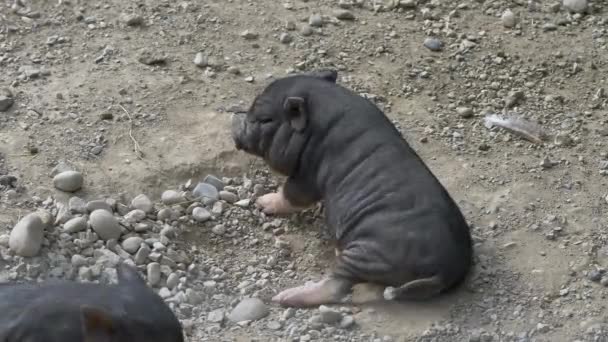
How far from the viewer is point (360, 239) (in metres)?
5.91

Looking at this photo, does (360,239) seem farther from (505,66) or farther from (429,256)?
(505,66)

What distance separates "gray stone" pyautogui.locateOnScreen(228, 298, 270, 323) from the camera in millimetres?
5641

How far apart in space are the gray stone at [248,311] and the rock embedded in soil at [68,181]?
3.75 ft

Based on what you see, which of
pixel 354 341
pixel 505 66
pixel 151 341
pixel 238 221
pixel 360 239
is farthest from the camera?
pixel 505 66

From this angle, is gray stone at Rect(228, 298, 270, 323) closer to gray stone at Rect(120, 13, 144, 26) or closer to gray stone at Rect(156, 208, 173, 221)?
gray stone at Rect(156, 208, 173, 221)

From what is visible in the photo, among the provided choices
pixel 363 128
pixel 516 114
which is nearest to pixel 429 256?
pixel 363 128

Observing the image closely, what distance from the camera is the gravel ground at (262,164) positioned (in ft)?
18.8

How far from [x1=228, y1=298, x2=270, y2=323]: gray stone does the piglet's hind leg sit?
0.12 metres

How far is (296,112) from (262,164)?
0.61 metres

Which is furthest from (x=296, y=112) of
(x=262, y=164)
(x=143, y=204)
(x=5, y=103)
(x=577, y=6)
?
(x=577, y=6)

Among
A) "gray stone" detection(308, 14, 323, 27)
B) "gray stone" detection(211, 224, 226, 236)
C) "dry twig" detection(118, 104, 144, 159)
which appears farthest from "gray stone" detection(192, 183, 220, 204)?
"gray stone" detection(308, 14, 323, 27)

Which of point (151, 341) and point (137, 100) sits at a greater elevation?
point (151, 341)

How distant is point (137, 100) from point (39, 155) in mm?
739

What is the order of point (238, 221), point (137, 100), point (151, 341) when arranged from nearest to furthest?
point (151, 341), point (238, 221), point (137, 100)
